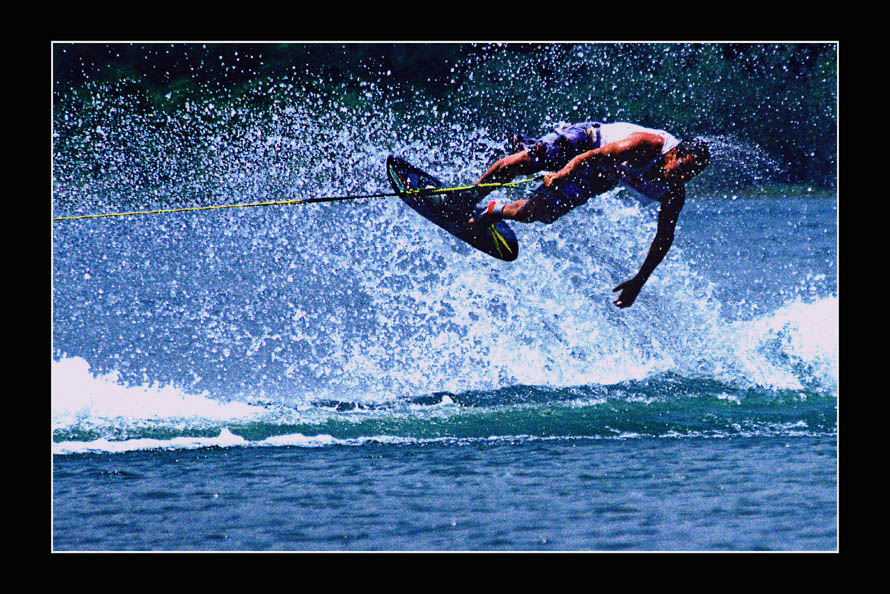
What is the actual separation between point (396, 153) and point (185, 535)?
14.9ft

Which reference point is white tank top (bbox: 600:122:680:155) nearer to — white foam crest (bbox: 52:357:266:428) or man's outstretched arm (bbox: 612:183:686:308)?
man's outstretched arm (bbox: 612:183:686:308)

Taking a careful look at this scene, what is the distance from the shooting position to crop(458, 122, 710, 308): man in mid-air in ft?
24.8

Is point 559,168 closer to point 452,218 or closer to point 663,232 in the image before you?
point 663,232

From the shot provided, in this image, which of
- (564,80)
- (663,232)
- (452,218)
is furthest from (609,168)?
(564,80)

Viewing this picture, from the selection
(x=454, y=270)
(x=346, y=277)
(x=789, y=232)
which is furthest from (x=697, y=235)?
(x=454, y=270)

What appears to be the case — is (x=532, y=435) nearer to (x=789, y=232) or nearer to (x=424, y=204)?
(x=424, y=204)

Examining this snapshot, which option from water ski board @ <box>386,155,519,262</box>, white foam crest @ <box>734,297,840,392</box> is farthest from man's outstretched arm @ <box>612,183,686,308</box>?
white foam crest @ <box>734,297,840,392</box>

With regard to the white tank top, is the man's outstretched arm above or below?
below

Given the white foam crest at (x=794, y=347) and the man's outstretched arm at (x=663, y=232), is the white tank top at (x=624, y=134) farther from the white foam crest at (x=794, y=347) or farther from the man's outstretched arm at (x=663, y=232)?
the white foam crest at (x=794, y=347)

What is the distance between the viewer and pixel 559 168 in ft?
26.0

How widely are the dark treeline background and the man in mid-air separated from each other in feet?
7.50

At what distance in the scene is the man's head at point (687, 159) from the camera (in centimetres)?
760

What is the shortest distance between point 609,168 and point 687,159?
488mm

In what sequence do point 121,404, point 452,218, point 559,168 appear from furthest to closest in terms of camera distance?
point 121,404, point 452,218, point 559,168
